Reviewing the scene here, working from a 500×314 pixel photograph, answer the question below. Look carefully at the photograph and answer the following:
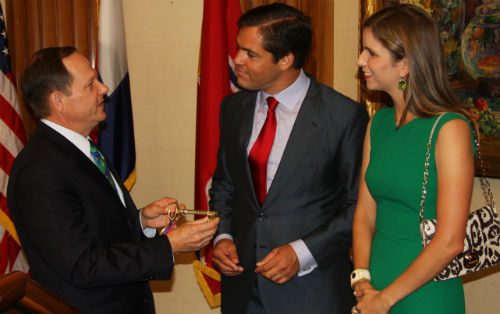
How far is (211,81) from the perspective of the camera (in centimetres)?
338

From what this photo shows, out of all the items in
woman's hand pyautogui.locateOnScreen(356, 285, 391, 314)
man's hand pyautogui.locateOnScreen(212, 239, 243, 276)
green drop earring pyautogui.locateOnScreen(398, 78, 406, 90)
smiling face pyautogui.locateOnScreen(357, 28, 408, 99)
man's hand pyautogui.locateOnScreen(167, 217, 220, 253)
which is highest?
smiling face pyautogui.locateOnScreen(357, 28, 408, 99)

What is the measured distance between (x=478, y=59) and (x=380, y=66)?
3.02ft

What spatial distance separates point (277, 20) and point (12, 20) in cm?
241

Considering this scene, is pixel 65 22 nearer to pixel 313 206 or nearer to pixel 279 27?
pixel 279 27

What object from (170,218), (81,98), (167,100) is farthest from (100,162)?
(167,100)

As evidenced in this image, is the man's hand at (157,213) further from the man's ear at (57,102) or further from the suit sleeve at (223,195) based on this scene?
the man's ear at (57,102)

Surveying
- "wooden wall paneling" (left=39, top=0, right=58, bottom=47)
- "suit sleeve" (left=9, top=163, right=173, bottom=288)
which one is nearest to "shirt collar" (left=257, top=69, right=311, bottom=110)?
"suit sleeve" (left=9, top=163, right=173, bottom=288)

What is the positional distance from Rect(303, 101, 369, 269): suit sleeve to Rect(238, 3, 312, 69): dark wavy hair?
424 mm

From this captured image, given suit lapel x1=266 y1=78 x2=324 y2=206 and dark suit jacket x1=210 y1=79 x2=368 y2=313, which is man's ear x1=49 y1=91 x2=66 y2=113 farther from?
suit lapel x1=266 y1=78 x2=324 y2=206

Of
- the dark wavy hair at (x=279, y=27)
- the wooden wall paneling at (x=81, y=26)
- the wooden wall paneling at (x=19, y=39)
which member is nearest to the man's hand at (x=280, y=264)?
the dark wavy hair at (x=279, y=27)

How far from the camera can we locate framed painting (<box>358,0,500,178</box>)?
8.10 ft

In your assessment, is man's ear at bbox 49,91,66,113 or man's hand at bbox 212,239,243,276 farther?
man's hand at bbox 212,239,243,276

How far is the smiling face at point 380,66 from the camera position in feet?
6.20

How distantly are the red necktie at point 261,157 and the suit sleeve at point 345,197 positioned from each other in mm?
304
